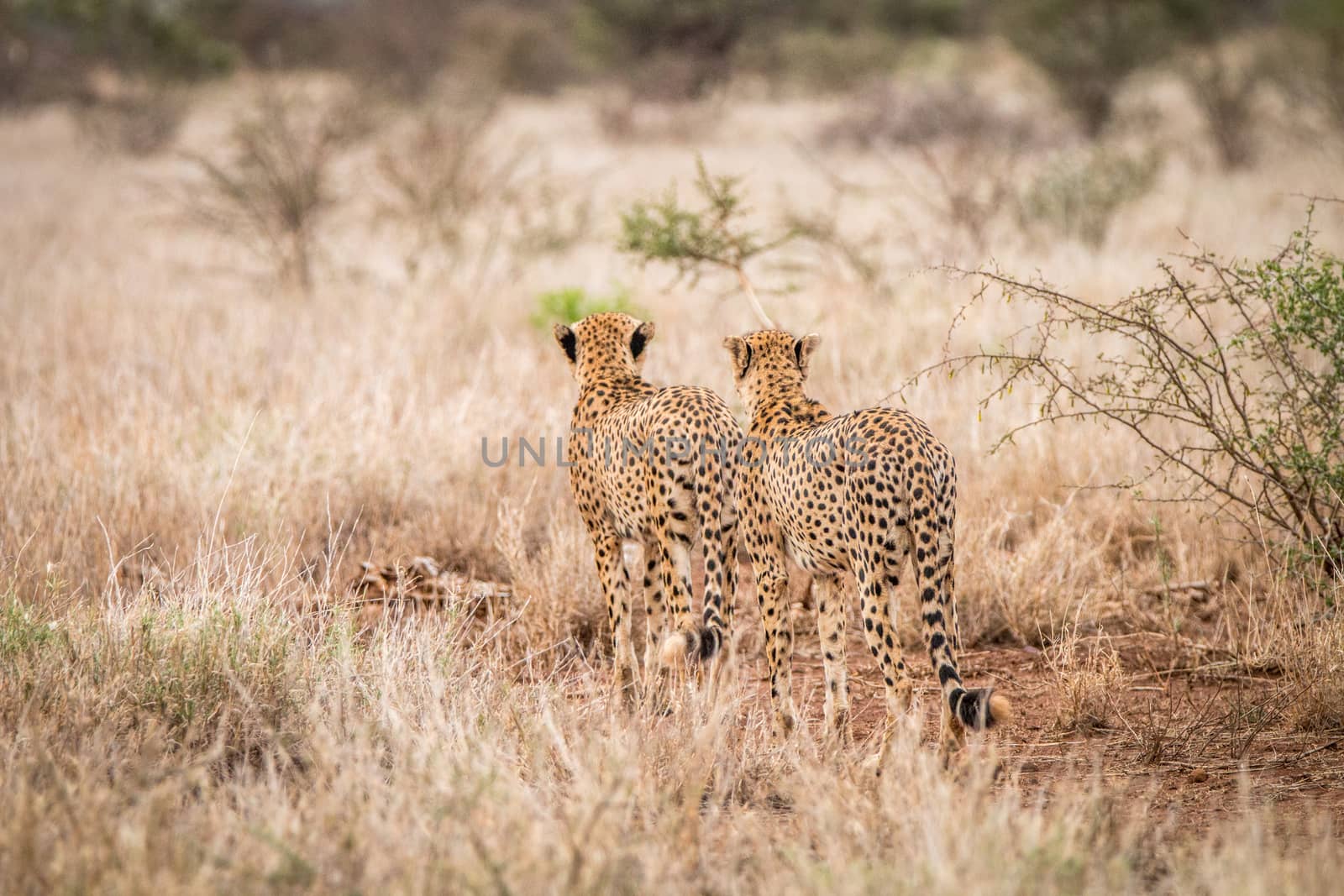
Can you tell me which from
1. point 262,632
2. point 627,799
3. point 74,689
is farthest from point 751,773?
point 74,689

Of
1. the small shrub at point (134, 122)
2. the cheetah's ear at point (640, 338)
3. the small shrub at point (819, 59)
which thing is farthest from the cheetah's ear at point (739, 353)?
the small shrub at point (819, 59)

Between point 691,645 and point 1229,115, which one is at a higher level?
point 1229,115

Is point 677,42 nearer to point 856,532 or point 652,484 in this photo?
point 652,484

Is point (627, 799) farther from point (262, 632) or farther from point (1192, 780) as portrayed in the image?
point (1192, 780)

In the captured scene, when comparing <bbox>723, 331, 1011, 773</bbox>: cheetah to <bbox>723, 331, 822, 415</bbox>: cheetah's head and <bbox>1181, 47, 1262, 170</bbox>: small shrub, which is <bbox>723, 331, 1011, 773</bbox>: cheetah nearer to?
<bbox>723, 331, 822, 415</bbox>: cheetah's head

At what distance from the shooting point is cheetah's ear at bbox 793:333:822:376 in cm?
356

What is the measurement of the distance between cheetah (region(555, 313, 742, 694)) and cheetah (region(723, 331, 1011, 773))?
0.12 metres

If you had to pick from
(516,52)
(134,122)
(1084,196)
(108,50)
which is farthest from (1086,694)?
(516,52)

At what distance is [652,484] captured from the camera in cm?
335

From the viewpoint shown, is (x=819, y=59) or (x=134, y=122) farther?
(x=819, y=59)

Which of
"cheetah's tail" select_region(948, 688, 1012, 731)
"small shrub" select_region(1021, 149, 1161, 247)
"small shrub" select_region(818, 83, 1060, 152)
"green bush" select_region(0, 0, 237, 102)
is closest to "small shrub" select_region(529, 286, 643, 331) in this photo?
"small shrub" select_region(1021, 149, 1161, 247)

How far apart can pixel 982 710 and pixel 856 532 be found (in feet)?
1.85

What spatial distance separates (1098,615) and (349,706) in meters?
2.60

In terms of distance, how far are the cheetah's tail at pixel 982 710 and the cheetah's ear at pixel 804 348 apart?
119cm
